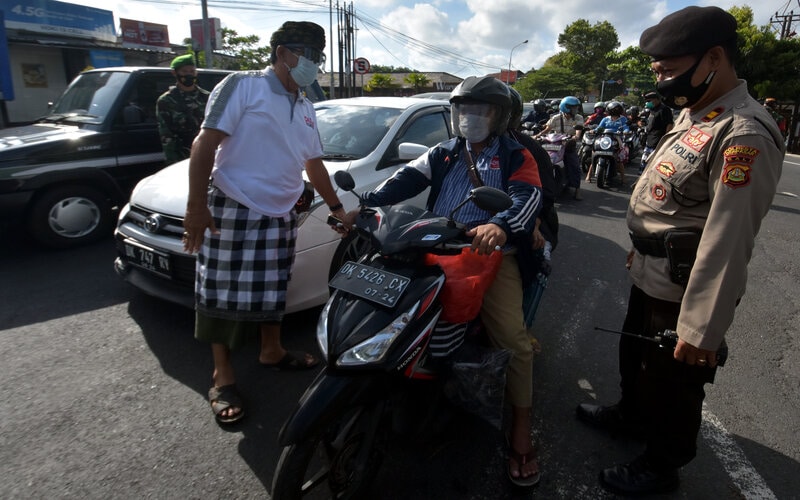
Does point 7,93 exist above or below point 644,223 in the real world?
above

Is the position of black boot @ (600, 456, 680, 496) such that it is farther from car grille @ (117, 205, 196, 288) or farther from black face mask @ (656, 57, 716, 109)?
car grille @ (117, 205, 196, 288)

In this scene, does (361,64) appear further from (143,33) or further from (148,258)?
(148,258)

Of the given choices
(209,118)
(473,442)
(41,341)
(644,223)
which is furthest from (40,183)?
(644,223)

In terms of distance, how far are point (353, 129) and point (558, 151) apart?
484 cm

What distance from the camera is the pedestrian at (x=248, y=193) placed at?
2.22 metres

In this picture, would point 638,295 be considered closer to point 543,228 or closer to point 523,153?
point 543,228

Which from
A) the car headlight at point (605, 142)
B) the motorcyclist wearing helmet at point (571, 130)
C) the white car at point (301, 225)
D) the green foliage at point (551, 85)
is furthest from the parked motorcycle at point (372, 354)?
the green foliage at point (551, 85)

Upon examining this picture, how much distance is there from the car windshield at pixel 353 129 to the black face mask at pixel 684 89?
2480 millimetres

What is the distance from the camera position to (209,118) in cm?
217

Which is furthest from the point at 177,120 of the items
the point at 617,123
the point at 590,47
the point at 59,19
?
the point at 590,47

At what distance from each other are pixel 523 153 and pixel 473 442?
1.46 metres

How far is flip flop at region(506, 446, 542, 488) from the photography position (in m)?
2.08

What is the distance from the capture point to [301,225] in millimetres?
3076

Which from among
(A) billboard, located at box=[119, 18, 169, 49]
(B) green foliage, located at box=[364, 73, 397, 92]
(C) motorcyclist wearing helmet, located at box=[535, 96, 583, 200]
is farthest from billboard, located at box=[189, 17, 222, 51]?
(B) green foliage, located at box=[364, 73, 397, 92]
